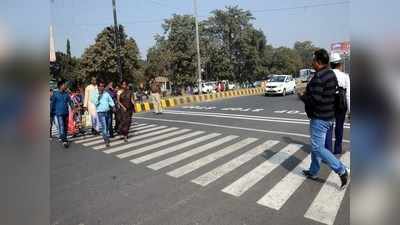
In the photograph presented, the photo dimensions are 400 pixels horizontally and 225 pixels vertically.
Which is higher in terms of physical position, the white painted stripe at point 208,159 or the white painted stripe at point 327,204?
the white painted stripe at point 208,159

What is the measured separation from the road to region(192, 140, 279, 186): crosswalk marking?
13 millimetres

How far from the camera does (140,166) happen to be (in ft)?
17.4

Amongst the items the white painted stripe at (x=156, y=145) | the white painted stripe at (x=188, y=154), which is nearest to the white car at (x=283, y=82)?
the white painted stripe at (x=188, y=154)

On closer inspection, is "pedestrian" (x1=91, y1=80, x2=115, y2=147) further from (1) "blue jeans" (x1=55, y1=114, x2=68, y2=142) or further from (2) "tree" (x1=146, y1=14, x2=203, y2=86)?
(2) "tree" (x1=146, y1=14, x2=203, y2=86)

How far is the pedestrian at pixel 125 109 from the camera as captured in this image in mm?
7973

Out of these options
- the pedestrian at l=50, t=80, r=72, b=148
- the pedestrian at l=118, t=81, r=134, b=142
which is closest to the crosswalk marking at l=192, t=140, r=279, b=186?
the pedestrian at l=118, t=81, r=134, b=142

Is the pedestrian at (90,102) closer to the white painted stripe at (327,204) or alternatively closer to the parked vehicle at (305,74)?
the parked vehicle at (305,74)

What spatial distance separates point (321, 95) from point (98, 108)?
A: 5342 millimetres

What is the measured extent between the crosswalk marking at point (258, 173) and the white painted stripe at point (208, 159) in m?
0.83
